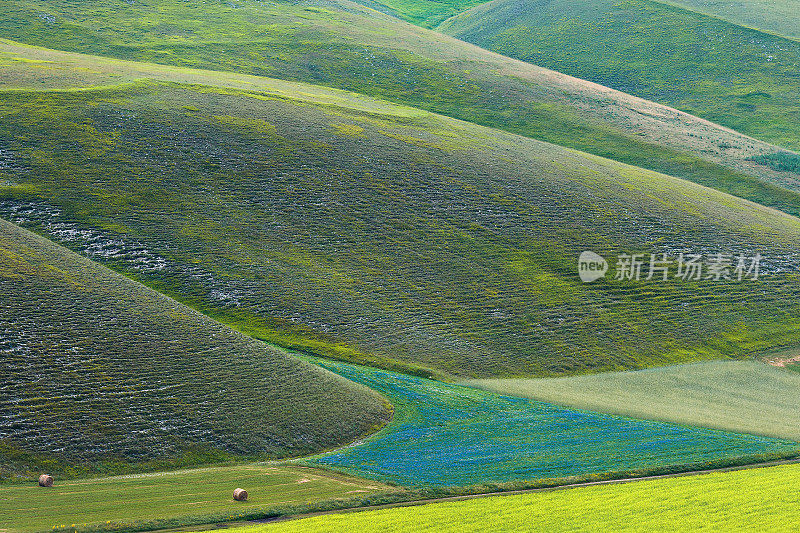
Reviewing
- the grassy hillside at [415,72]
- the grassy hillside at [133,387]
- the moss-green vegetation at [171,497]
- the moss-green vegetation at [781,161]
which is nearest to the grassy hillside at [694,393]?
the grassy hillside at [133,387]

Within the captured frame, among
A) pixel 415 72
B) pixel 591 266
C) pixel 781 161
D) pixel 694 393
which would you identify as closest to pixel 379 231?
pixel 591 266

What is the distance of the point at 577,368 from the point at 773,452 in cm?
1573

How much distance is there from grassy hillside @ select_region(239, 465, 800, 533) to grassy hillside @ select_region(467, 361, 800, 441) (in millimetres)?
11455

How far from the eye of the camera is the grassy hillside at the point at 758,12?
15738 centimetres

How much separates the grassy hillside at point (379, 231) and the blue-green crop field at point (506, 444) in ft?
21.8

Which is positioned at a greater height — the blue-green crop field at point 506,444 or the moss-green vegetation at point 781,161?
the moss-green vegetation at point 781,161

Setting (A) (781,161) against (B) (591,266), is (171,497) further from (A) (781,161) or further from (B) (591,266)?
(A) (781,161)

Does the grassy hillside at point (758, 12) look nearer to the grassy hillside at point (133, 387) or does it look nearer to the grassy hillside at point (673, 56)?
the grassy hillside at point (673, 56)

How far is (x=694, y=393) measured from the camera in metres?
47.9

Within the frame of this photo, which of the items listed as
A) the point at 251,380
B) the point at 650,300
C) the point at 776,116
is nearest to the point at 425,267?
the point at 650,300

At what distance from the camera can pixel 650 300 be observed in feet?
196

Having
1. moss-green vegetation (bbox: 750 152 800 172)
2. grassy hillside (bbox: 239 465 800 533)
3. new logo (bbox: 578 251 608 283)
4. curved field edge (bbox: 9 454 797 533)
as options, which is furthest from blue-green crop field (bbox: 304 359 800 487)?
moss-green vegetation (bbox: 750 152 800 172)

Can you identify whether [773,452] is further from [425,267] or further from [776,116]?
[776,116]

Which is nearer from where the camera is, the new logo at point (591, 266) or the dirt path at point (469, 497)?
the dirt path at point (469, 497)
